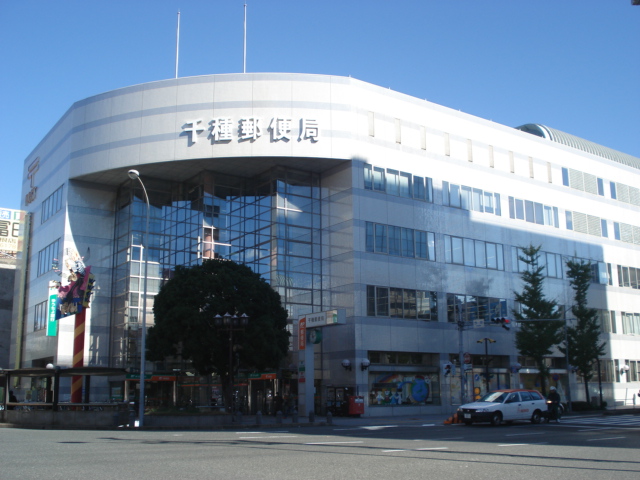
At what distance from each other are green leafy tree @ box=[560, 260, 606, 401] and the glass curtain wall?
2029 cm

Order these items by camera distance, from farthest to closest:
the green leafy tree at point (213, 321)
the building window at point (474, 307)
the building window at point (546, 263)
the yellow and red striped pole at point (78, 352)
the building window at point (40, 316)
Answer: the building window at point (546, 263) < the building window at point (40, 316) < the building window at point (474, 307) < the yellow and red striped pole at point (78, 352) < the green leafy tree at point (213, 321)

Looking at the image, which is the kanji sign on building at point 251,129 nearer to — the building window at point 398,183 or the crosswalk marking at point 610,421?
the building window at point 398,183

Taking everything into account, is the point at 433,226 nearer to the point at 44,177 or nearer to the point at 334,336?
the point at 334,336

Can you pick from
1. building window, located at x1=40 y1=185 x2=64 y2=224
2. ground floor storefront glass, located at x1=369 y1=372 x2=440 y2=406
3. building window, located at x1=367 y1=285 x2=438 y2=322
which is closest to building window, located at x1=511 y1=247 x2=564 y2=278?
building window, located at x1=367 y1=285 x2=438 y2=322

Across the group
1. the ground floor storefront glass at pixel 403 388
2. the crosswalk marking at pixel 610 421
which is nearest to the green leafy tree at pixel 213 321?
the ground floor storefront glass at pixel 403 388

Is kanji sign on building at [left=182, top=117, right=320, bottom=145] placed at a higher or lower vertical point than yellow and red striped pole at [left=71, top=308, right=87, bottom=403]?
higher

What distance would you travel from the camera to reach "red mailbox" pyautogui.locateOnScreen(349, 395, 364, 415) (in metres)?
40.4

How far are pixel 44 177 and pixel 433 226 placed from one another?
106 ft

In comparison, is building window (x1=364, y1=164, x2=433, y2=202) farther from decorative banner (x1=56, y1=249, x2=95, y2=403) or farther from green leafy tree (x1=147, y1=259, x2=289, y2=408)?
decorative banner (x1=56, y1=249, x2=95, y2=403)

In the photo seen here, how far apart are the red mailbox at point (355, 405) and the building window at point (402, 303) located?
221 inches

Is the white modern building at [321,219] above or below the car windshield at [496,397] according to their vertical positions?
above

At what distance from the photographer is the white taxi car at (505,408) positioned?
28875mm

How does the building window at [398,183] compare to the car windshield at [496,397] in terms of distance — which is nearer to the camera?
the car windshield at [496,397]

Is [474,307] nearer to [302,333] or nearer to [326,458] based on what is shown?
[302,333]
